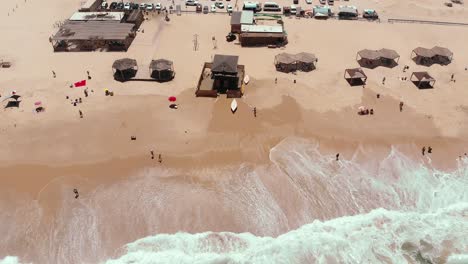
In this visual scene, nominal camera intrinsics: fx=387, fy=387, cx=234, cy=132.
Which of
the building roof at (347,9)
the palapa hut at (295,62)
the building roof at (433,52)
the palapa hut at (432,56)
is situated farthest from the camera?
the building roof at (347,9)

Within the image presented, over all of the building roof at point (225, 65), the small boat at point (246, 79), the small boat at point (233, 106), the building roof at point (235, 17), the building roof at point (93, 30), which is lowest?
the small boat at point (233, 106)

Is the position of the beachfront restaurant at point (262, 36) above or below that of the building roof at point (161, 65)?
above

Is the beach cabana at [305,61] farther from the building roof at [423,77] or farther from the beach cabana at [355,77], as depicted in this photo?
the building roof at [423,77]

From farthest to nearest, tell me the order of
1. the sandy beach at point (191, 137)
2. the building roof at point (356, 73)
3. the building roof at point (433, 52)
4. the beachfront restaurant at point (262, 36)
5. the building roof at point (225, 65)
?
the beachfront restaurant at point (262, 36)
the building roof at point (433, 52)
the building roof at point (356, 73)
the building roof at point (225, 65)
the sandy beach at point (191, 137)

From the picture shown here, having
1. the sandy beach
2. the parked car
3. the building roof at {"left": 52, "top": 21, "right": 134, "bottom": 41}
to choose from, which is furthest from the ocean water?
the parked car

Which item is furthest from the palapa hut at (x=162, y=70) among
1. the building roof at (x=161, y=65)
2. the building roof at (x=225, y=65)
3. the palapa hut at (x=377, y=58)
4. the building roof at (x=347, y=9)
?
the building roof at (x=347, y=9)

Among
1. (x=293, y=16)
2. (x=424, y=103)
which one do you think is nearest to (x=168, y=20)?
(x=293, y=16)

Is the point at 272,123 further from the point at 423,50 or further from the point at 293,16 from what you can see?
the point at 293,16

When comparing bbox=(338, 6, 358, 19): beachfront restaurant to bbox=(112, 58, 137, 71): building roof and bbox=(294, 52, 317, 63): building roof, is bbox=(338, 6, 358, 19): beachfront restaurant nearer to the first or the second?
bbox=(294, 52, 317, 63): building roof
